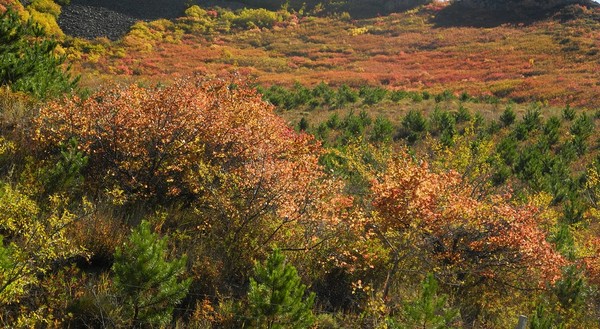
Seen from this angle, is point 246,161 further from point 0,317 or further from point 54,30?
point 54,30

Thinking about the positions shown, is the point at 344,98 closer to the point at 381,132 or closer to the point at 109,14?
the point at 381,132

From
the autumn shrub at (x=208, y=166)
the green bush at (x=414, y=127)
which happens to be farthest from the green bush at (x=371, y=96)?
the autumn shrub at (x=208, y=166)

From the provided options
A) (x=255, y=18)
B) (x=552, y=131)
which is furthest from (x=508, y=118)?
(x=255, y=18)

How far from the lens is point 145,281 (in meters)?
4.37

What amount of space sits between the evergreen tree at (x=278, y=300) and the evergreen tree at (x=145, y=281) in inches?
29.4

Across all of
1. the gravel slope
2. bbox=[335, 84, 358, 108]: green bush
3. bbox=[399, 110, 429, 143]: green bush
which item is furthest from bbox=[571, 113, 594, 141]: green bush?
the gravel slope

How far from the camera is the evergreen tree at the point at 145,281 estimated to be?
4.31m

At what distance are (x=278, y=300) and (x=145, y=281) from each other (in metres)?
1.26

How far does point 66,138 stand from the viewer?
7301mm

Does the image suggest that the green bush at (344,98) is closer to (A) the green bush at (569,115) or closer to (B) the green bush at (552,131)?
(B) the green bush at (552,131)

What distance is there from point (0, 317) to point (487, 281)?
6390 mm

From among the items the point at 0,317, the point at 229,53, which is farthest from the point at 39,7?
the point at 0,317

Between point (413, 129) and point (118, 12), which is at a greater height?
point (118, 12)

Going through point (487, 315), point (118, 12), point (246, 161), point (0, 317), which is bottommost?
point (487, 315)
